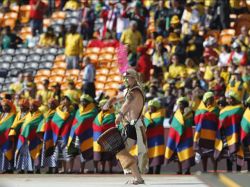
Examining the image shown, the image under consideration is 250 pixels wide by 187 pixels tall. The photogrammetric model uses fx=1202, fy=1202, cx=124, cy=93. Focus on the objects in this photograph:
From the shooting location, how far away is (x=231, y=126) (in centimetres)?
2458

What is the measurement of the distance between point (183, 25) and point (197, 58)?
185 cm

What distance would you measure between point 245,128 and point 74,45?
10.6 m

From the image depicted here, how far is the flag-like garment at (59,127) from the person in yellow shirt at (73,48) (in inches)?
331

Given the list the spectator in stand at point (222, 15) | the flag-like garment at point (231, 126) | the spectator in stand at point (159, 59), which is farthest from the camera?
the spectator in stand at point (222, 15)

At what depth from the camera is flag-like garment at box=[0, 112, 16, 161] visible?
2588cm

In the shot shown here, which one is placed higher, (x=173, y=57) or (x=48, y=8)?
(x=48, y=8)

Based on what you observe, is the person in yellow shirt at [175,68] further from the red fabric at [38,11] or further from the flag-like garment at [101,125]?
the red fabric at [38,11]

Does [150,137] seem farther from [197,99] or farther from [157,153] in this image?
[197,99]

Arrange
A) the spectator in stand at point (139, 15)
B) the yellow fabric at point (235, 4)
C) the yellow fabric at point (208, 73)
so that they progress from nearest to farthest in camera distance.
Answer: the yellow fabric at point (208, 73), the yellow fabric at point (235, 4), the spectator in stand at point (139, 15)

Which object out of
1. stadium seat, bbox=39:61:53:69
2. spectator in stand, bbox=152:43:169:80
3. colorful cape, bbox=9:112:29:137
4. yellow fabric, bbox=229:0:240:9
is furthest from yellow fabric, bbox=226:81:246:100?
stadium seat, bbox=39:61:53:69

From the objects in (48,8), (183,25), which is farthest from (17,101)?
(48,8)

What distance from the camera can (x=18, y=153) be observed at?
2566cm

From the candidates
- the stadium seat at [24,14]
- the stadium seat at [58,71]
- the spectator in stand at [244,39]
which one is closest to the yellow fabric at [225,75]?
the spectator in stand at [244,39]

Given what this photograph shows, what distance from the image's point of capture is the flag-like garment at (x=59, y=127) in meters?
25.6
